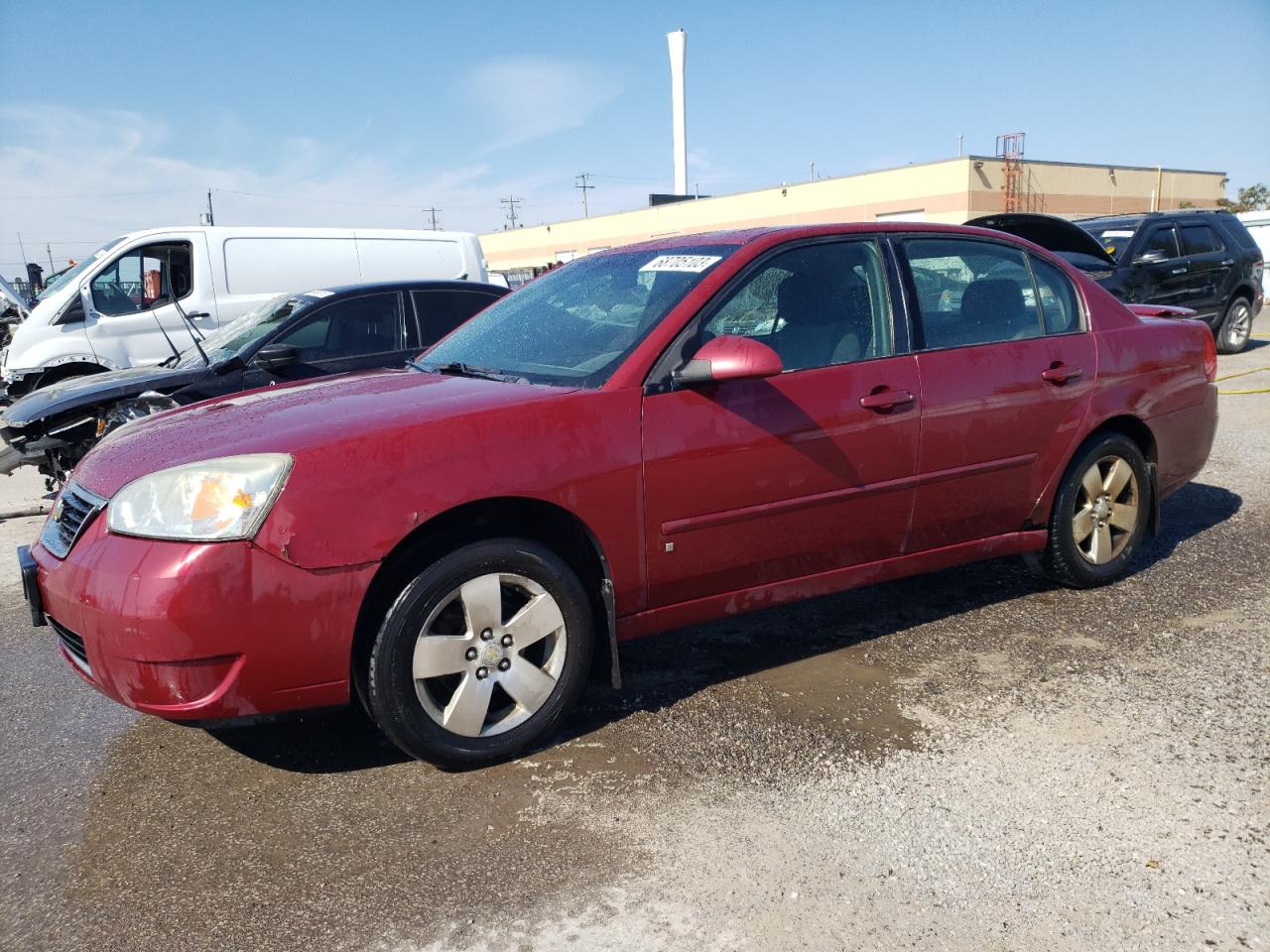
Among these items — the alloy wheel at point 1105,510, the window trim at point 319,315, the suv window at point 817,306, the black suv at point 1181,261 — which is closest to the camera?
the suv window at point 817,306

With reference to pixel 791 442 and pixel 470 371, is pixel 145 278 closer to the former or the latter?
pixel 470 371

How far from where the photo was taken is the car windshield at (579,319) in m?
3.38

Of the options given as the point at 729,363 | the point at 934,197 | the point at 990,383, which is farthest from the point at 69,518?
the point at 934,197

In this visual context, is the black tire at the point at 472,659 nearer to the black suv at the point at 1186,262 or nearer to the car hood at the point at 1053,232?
the car hood at the point at 1053,232

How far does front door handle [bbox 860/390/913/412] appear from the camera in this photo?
3.59 m

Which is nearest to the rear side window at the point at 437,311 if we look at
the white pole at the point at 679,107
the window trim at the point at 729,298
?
the window trim at the point at 729,298

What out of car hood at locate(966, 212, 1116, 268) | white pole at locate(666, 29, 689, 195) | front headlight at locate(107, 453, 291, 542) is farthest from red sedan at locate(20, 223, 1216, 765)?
white pole at locate(666, 29, 689, 195)

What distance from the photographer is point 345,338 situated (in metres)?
6.77

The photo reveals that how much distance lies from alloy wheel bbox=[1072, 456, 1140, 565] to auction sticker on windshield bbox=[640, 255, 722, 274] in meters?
2.01

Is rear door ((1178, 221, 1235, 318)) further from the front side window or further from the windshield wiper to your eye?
the windshield wiper

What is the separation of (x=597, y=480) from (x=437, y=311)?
441cm

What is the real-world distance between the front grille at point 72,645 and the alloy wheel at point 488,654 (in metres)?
0.97

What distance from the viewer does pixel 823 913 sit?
229 cm

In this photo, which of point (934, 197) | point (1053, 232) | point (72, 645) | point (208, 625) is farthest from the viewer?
point (934, 197)
